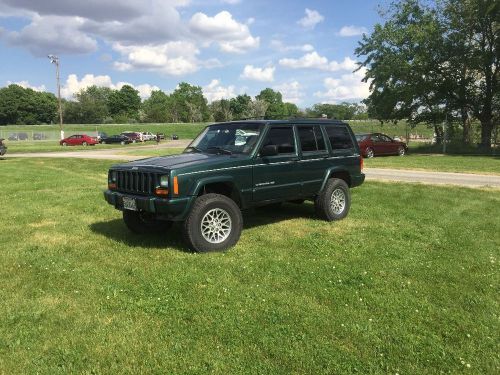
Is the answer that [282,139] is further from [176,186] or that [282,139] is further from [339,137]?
[176,186]

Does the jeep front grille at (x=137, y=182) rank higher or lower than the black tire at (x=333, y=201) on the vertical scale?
higher

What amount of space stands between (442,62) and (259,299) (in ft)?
96.7

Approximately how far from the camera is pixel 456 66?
96.4 ft

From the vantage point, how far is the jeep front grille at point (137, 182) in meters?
5.87

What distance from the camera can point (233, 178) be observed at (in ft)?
20.6

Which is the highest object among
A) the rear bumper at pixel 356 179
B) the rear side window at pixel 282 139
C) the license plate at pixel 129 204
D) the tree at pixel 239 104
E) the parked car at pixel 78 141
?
the tree at pixel 239 104

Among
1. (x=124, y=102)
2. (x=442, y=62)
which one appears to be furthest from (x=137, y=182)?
(x=124, y=102)

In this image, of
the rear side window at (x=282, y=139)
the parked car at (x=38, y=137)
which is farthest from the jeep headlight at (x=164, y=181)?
the parked car at (x=38, y=137)

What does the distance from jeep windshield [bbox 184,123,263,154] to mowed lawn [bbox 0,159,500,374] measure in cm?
137

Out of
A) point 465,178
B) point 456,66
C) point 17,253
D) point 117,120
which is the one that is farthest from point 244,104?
point 17,253

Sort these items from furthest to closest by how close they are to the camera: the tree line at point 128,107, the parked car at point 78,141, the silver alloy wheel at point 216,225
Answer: the tree line at point 128,107 → the parked car at point 78,141 → the silver alloy wheel at point 216,225

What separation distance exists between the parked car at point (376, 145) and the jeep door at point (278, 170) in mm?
17890

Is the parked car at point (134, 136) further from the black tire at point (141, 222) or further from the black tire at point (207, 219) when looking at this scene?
the black tire at point (207, 219)

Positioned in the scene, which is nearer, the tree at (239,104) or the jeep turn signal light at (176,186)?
the jeep turn signal light at (176,186)
